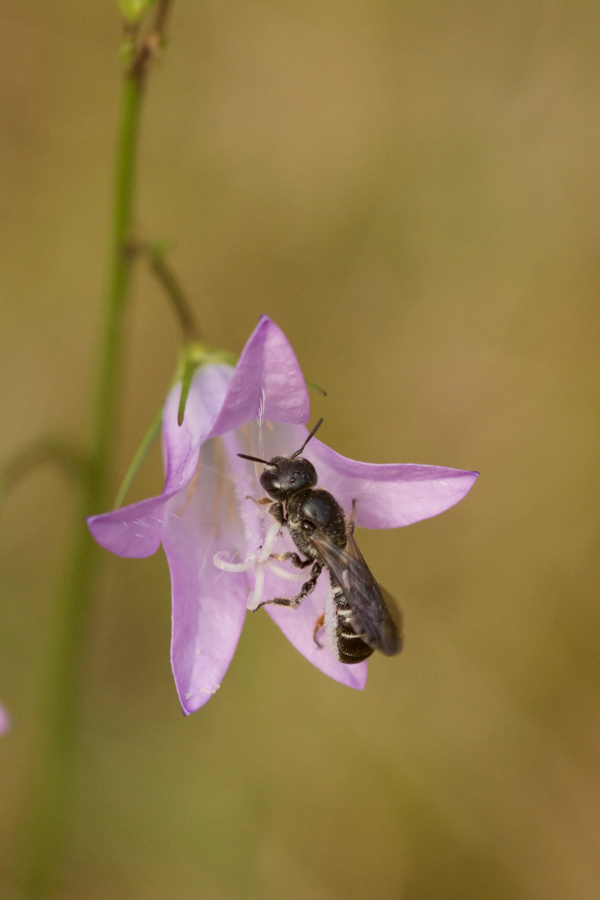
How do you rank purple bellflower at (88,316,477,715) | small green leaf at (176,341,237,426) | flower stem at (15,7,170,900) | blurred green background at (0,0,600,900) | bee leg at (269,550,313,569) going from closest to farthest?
purple bellflower at (88,316,477,715), flower stem at (15,7,170,900), bee leg at (269,550,313,569), small green leaf at (176,341,237,426), blurred green background at (0,0,600,900)

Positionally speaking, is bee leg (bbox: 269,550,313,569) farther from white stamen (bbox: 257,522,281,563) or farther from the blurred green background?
the blurred green background

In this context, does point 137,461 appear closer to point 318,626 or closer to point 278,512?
point 278,512

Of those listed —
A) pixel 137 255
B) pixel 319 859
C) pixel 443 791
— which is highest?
pixel 137 255

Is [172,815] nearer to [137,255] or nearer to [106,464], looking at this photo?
[106,464]

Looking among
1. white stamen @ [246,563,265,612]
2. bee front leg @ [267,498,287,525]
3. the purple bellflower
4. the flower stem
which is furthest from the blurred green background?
white stamen @ [246,563,265,612]

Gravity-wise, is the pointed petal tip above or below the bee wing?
below

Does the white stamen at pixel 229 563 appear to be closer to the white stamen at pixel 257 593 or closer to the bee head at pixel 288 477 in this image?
the white stamen at pixel 257 593

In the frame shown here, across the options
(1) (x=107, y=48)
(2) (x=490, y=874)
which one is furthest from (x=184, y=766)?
(1) (x=107, y=48)
